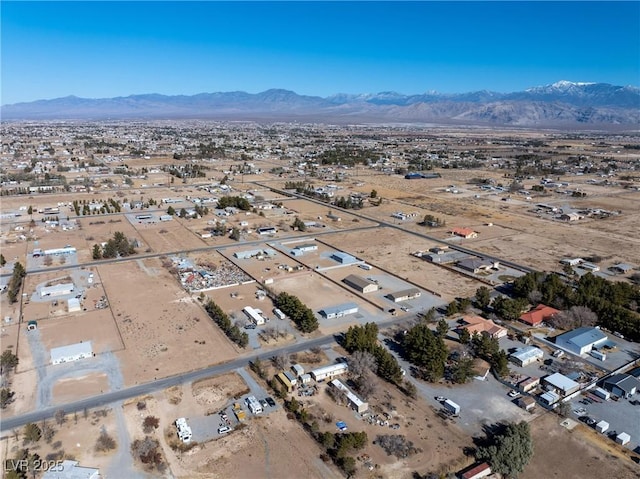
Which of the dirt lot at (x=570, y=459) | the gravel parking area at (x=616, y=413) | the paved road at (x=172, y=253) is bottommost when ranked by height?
the dirt lot at (x=570, y=459)

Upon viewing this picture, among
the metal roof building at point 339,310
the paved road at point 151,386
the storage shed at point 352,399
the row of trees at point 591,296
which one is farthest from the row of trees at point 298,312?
the row of trees at point 591,296

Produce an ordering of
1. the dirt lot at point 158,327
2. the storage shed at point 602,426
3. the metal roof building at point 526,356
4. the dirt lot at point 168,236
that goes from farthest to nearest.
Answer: the dirt lot at point 168,236
the metal roof building at point 526,356
the dirt lot at point 158,327
the storage shed at point 602,426

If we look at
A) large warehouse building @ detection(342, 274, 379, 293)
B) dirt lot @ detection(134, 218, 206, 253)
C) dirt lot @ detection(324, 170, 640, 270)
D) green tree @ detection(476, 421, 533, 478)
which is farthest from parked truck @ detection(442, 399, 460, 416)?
dirt lot @ detection(134, 218, 206, 253)

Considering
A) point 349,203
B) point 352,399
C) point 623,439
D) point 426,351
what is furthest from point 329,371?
point 349,203

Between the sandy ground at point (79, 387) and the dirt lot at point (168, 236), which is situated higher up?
the dirt lot at point (168, 236)

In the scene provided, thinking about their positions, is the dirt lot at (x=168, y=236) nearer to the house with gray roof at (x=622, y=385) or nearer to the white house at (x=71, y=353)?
the white house at (x=71, y=353)

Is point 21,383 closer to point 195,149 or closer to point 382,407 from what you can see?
point 382,407

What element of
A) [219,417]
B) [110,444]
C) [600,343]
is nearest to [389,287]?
[600,343]
